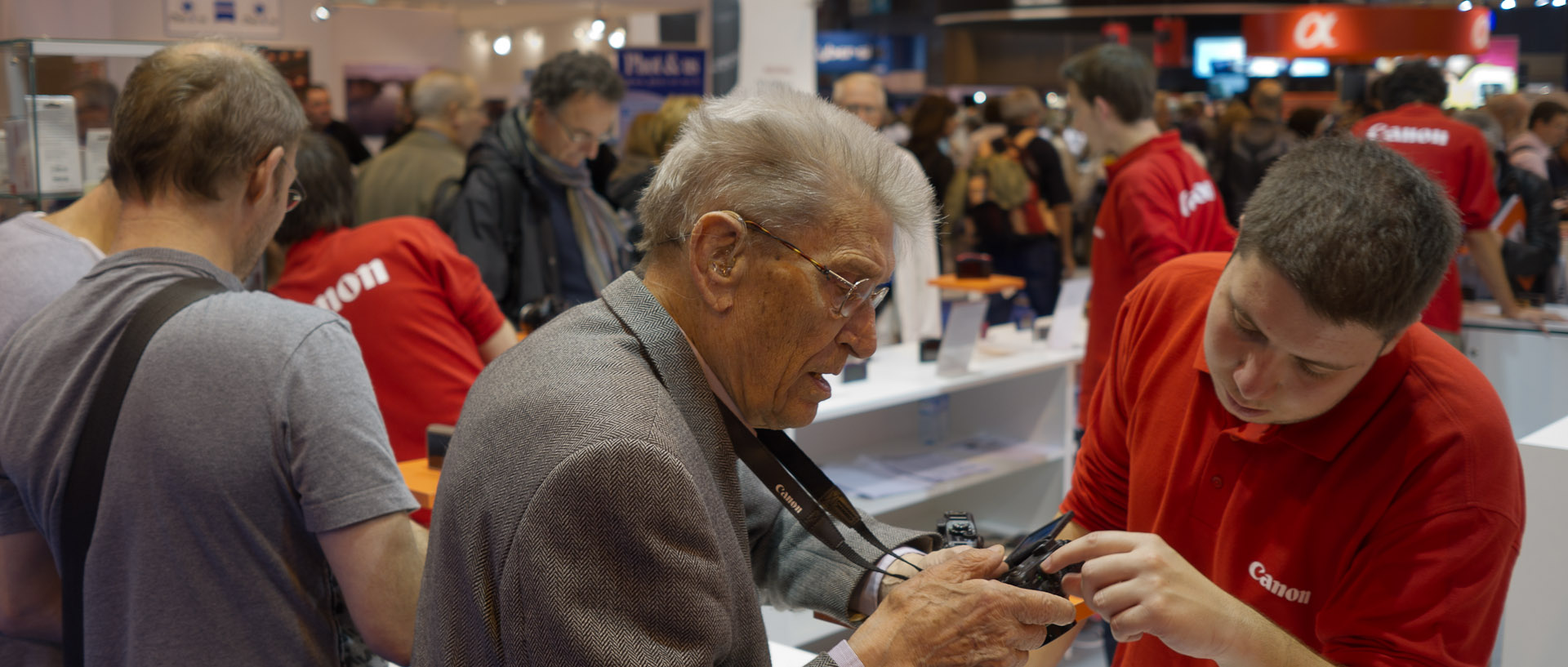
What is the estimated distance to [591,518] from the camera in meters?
1.05

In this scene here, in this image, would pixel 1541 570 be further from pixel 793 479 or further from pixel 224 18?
pixel 224 18

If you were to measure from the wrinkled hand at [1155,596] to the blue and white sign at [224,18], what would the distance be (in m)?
6.30

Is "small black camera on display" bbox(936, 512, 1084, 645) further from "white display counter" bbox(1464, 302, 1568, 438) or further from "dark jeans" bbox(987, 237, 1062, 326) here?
"dark jeans" bbox(987, 237, 1062, 326)

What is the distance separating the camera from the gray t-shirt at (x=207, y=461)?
5.02 ft

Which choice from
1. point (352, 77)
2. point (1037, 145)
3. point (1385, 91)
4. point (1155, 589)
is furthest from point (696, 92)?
point (1155, 589)

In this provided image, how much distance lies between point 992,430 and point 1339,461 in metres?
3.06

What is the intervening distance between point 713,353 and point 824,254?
0.16m

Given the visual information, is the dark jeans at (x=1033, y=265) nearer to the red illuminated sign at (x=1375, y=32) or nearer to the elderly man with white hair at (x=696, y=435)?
the elderly man with white hair at (x=696, y=435)

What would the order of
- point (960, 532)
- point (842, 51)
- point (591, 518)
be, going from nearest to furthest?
point (591, 518), point (960, 532), point (842, 51)

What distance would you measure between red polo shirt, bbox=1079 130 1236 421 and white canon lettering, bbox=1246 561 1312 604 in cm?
220

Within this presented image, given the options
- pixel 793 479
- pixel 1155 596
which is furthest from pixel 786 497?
pixel 1155 596

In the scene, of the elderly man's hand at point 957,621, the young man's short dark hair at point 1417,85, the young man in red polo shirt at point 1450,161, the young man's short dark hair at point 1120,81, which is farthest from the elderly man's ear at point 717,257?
the young man's short dark hair at point 1417,85

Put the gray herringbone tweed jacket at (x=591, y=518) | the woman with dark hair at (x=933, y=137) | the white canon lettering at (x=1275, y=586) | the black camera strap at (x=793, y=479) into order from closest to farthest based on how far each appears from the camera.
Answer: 1. the gray herringbone tweed jacket at (x=591, y=518)
2. the black camera strap at (x=793, y=479)
3. the white canon lettering at (x=1275, y=586)
4. the woman with dark hair at (x=933, y=137)

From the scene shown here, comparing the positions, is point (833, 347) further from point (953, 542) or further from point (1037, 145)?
point (1037, 145)
